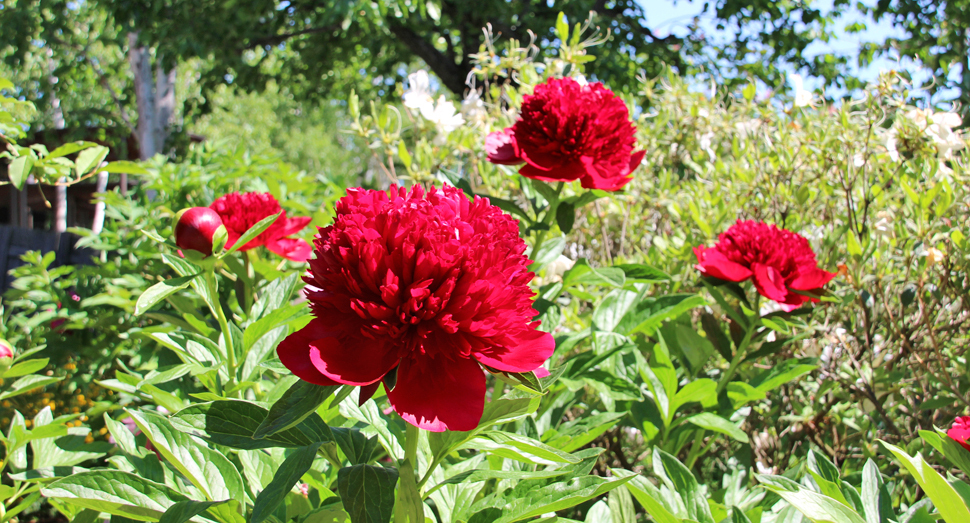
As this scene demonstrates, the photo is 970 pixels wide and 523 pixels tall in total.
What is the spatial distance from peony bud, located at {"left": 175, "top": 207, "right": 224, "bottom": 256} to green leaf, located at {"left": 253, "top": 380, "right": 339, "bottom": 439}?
15.3 inches

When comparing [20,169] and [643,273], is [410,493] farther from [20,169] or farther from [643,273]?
[20,169]

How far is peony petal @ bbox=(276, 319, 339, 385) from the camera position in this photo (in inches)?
23.7

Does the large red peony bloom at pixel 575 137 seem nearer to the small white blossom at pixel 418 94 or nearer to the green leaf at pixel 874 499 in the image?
the green leaf at pixel 874 499

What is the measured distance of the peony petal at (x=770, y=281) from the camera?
1.21 m

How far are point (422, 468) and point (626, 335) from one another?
0.59m

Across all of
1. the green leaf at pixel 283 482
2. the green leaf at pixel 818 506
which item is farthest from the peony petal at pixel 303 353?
the green leaf at pixel 818 506

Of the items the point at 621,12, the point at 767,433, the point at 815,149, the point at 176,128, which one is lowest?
the point at 767,433

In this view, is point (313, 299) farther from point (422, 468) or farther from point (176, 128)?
point (176, 128)

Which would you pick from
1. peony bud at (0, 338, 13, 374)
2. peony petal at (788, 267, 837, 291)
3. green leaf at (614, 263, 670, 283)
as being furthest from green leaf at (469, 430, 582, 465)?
peony bud at (0, 338, 13, 374)

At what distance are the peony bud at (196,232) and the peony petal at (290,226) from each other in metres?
0.29

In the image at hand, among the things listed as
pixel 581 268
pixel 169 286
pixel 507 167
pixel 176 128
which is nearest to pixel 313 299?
pixel 169 286

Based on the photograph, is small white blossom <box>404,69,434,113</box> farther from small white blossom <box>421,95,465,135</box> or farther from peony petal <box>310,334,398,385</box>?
peony petal <box>310,334,398,385</box>

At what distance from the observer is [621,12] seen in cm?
793

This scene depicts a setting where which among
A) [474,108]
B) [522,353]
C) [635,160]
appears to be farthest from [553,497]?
[474,108]
